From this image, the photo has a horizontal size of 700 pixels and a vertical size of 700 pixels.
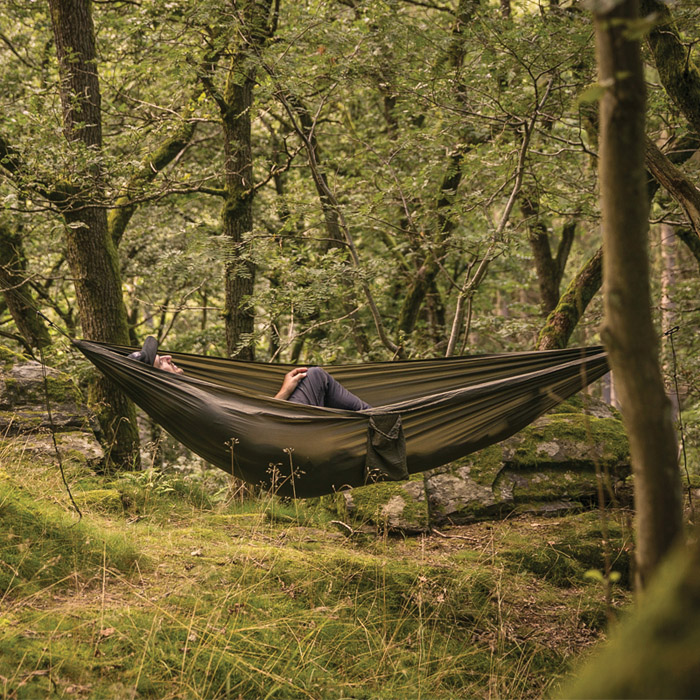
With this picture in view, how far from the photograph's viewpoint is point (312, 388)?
312 cm

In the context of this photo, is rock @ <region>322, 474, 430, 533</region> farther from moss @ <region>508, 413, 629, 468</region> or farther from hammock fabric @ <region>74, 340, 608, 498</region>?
moss @ <region>508, 413, 629, 468</region>

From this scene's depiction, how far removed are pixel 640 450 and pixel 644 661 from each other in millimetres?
356

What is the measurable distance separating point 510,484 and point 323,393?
4.00 ft

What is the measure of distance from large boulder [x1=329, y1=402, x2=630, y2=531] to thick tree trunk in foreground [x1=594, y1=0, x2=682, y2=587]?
94.8 inches

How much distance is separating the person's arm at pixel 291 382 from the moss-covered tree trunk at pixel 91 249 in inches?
55.3

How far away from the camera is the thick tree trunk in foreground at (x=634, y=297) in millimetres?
839

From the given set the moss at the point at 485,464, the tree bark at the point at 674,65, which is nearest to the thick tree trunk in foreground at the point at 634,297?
the tree bark at the point at 674,65

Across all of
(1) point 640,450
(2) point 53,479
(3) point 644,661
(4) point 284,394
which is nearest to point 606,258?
(1) point 640,450

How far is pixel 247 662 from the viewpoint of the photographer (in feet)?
5.69

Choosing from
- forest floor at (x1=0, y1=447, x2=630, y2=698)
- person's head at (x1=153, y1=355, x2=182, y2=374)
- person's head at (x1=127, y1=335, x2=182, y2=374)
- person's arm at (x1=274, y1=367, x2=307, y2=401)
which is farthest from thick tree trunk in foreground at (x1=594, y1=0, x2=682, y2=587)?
person's head at (x1=153, y1=355, x2=182, y2=374)

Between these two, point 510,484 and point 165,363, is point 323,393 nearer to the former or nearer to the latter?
point 165,363

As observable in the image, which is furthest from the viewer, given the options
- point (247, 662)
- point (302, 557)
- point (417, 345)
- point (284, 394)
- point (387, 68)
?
point (417, 345)

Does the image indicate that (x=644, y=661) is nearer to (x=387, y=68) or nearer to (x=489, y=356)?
(x=489, y=356)

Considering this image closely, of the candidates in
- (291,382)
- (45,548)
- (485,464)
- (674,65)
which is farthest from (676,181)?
(45,548)
